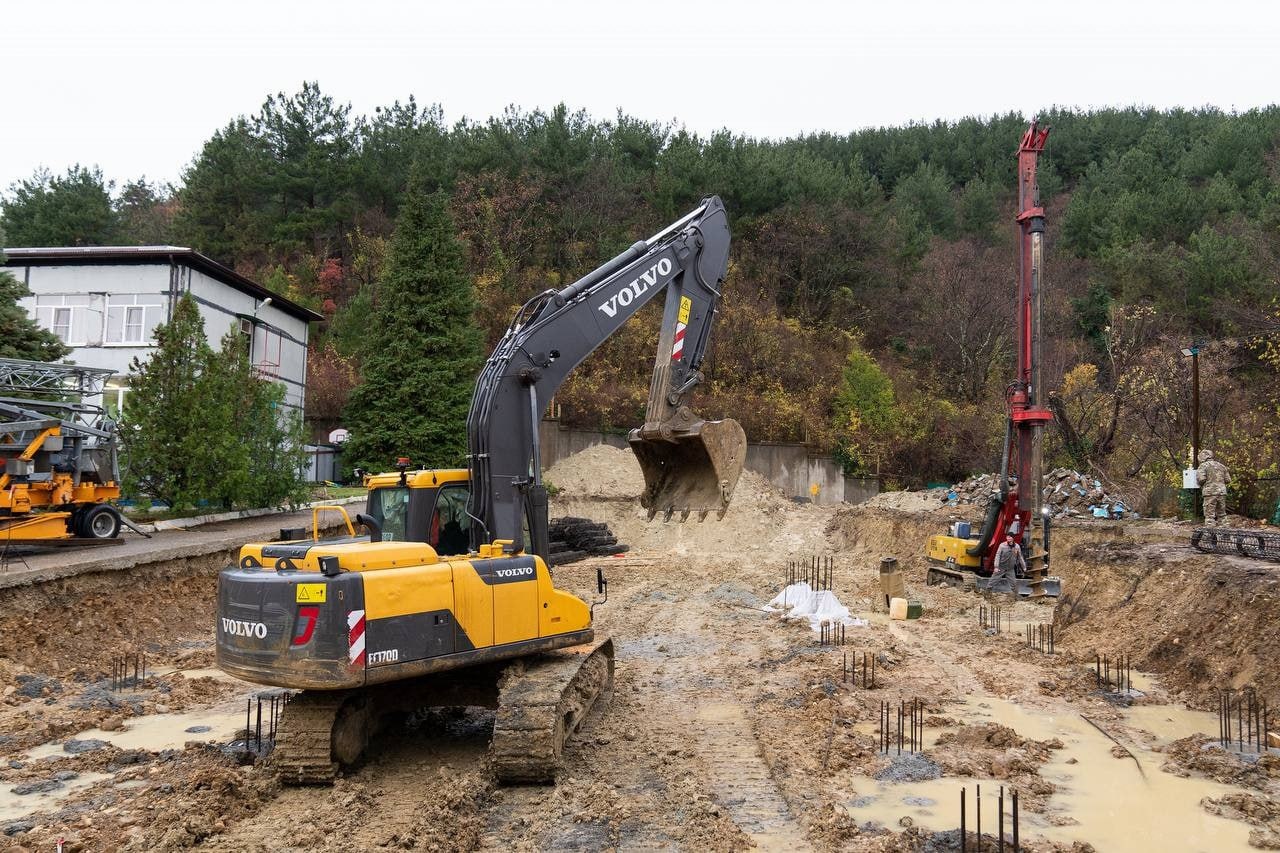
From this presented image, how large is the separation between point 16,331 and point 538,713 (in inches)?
713

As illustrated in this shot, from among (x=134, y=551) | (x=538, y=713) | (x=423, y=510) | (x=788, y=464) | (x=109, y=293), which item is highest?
(x=109, y=293)

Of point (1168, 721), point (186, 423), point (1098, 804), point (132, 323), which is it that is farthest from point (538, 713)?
point (132, 323)

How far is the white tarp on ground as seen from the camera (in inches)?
570

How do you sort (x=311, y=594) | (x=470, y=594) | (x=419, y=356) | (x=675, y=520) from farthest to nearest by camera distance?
(x=419, y=356), (x=675, y=520), (x=470, y=594), (x=311, y=594)

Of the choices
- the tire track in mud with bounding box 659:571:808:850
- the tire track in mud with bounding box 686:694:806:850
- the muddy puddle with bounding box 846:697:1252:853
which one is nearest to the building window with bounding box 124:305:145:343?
the tire track in mud with bounding box 659:571:808:850

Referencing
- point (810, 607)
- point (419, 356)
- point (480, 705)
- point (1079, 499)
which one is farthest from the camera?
point (419, 356)

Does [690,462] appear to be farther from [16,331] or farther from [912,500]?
[912,500]

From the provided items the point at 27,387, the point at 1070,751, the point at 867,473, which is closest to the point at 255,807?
the point at 1070,751

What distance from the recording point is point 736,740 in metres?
8.16

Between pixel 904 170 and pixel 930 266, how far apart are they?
19902 mm

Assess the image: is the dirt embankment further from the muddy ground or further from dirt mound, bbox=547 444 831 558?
dirt mound, bbox=547 444 831 558

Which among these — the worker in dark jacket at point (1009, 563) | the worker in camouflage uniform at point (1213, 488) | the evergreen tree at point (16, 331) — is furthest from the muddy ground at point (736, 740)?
the evergreen tree at point (16, 331)

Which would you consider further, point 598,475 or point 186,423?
point 598,475

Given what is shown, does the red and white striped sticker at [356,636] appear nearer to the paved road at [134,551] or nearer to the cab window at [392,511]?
the cab window at [392,511]
